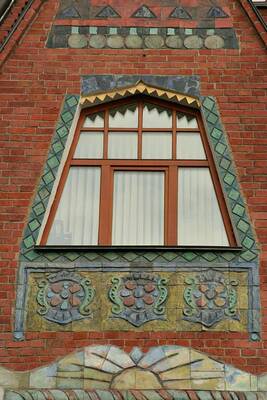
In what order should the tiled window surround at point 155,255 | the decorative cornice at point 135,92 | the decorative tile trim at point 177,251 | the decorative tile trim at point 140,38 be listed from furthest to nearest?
1. the decorative tile trim at point 140,38
2. the decorative cornice at point 135,92
3. the decorative tile trim at point 177,251
4. the tiled window surround at point 155,255

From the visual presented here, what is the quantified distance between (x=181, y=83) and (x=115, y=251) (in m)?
2.62

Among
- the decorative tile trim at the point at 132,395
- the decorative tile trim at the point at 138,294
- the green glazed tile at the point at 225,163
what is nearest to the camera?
the decorative tile trim at the point at 132,395

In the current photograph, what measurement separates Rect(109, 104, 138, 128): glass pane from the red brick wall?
19.5 inches

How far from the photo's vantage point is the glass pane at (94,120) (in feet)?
45.4

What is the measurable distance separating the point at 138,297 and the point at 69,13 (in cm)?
435

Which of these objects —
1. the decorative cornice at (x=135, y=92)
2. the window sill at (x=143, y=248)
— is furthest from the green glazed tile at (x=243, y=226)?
the decorative cornice at (x=135, y=92)

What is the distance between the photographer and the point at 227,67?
45.2 feet

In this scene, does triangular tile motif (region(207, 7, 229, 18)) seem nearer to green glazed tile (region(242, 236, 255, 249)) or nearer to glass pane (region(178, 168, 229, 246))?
glass pane (region(178, 168, 229, 246))

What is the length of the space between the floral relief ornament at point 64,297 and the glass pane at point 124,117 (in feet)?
7.87

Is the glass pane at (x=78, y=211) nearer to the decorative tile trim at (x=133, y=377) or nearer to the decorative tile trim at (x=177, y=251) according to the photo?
the decorative tile trim at (x=177, y=251)

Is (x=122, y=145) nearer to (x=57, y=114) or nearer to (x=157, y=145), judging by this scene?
(x=157, y=145)

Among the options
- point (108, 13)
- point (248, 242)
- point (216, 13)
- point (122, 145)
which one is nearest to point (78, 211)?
point (122, 145)

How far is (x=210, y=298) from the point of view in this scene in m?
12.3

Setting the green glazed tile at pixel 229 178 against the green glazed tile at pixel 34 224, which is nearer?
the green glazed tile at pixel 34 224
